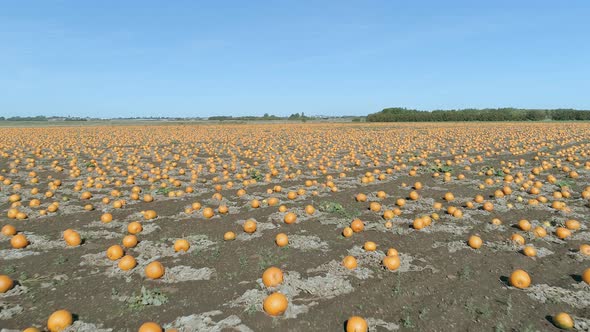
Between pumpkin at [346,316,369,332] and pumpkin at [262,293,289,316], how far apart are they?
93 centimetres

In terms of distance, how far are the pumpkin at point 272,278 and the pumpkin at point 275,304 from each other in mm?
562

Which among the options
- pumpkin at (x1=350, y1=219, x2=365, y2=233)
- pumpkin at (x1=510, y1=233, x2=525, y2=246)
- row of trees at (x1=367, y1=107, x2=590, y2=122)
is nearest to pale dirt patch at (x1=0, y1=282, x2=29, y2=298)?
pumpkin at (x1=350, y1=219, x2=365, y2=233)

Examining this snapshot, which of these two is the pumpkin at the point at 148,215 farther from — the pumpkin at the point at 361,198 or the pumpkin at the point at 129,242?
the pumpkin at the point at 361,198

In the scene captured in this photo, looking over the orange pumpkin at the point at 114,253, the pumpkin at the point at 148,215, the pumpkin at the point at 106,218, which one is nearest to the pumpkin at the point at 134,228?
the pumpkin at the point at 148,215

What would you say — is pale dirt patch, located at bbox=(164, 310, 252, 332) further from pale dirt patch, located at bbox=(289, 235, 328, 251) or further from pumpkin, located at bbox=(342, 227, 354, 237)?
pumpkin, located at bbox=(342, 227, 354, 237)

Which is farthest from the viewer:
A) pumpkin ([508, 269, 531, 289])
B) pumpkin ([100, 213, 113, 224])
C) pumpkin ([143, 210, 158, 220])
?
pumpkin ([143, 210, 158, 220])

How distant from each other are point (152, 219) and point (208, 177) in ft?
19.8

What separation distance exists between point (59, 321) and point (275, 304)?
9.13 feet

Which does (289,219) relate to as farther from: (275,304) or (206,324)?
(206,324)

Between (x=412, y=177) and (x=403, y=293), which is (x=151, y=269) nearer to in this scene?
(x=403, y=293)

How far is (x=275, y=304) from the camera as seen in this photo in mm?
4758

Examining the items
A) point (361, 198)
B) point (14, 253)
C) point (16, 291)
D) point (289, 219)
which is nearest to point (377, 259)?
point (289, 219)

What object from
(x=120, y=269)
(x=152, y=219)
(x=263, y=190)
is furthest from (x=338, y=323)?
(x=263, y=190)

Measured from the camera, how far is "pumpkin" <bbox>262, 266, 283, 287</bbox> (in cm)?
544
